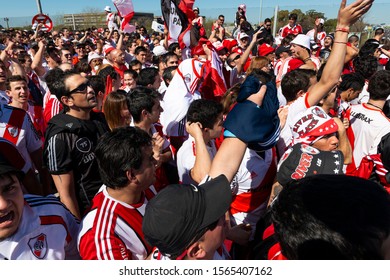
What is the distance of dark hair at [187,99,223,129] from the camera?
8.58 ft

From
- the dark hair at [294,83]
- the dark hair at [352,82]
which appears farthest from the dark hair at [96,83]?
the dark hair at [352,82]

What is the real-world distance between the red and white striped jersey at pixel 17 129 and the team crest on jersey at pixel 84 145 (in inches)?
36.5

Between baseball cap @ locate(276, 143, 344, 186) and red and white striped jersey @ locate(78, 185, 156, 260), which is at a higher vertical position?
baseball cap @ locate(276, 143, 344, 186)

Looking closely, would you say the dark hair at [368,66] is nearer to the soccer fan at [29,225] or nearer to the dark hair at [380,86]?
the dark hair at [380,86]

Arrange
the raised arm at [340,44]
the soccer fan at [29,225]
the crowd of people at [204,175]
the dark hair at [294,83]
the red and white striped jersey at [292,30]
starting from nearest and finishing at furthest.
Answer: the crowd of people at [204,175], the soccer fan at [29,225], the raised arm at [340,44], the dark hair at [294,83], the red and white striped jersey at [292,30]

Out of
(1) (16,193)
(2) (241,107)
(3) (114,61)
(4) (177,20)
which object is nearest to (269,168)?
(2) (241,107)

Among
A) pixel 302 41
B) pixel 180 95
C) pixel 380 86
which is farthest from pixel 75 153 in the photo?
pixel 302 41

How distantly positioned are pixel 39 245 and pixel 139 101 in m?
A: 1.86

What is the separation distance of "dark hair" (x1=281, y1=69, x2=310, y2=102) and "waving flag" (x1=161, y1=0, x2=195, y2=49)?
2.36m

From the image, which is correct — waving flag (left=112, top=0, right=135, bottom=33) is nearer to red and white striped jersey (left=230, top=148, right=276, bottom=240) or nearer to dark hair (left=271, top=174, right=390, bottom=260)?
red and white striped jersey (left=230, top=148, right=276, bottom=240)

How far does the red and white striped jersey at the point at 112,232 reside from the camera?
165cm

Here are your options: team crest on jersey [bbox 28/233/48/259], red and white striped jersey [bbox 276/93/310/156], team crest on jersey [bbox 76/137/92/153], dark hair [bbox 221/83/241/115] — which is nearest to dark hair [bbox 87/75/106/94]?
team crest on jersey [bbox 76/137/92/153]

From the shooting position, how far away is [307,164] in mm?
1809

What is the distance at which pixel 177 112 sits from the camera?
404 centimetres
